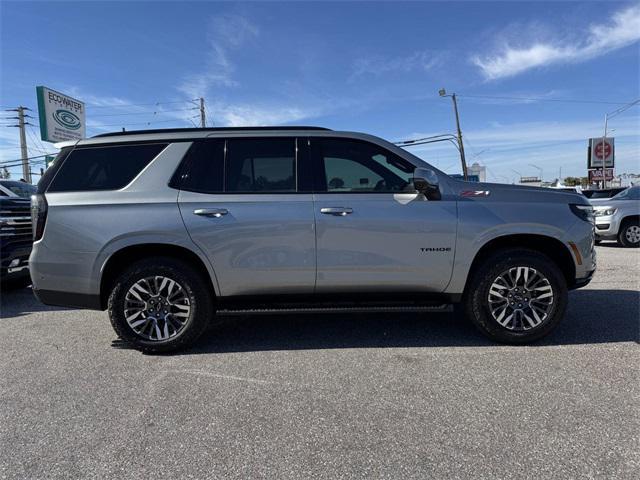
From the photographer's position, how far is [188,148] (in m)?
3.85

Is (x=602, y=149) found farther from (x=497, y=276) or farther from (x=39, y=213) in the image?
(x=39, y=213)

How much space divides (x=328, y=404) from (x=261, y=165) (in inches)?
86.7

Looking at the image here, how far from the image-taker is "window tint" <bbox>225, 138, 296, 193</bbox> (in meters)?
3.80

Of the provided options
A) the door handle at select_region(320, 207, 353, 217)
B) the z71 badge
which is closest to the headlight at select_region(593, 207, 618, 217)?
the z71 badge

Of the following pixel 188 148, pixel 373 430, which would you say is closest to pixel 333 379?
pixel 373 430

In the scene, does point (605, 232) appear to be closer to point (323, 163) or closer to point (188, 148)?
point (323, 163)

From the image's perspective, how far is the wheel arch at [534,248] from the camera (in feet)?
12.6

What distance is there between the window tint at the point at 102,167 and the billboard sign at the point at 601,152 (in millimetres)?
41353

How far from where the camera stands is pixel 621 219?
10812 millimetres

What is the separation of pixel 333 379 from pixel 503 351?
165cm

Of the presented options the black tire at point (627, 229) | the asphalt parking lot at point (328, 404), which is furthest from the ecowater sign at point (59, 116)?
the black tire at point (627, 229)

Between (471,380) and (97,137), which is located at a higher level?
(97,137)

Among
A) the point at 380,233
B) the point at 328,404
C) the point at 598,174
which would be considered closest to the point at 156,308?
the point at 328,404

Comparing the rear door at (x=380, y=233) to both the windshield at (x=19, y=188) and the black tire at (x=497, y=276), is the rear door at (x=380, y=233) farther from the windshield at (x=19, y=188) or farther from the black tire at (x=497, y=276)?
the windshield at (x=19, y=188)
